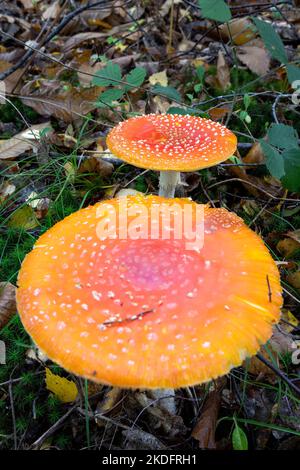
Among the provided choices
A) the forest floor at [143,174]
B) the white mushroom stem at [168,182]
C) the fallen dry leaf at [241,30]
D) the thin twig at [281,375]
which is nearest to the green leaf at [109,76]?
the forest floor at [143,174]

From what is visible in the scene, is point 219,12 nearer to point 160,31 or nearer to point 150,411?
point 150,411

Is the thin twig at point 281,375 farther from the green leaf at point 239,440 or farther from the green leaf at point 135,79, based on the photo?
the green leaf at point 135,79

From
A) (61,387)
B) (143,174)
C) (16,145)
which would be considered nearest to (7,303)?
(61,387)

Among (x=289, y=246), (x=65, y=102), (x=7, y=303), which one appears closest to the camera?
(x=7, y=303)

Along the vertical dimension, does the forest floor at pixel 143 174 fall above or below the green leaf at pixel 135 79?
below

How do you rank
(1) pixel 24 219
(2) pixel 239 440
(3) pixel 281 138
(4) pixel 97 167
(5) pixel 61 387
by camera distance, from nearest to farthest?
(2) pixel 239 440 < (5) pixel 61 387 < (3) pixel 281 138 < (1) pixel 24 219 < (4) pixel 97 167

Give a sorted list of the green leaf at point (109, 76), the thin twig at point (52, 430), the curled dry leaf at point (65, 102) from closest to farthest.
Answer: the thin twig at point (52, 430) < the green leaf at point (109, 76) < the curled dry leaf at point (65, 102)

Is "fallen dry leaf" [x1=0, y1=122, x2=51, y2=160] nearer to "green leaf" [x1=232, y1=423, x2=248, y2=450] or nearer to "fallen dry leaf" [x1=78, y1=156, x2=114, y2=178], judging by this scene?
"fallen dry leaf" [x1=78, y1=156, x2=114, y2=178]

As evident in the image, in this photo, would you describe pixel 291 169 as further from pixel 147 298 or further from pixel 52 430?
pixel 52 430
